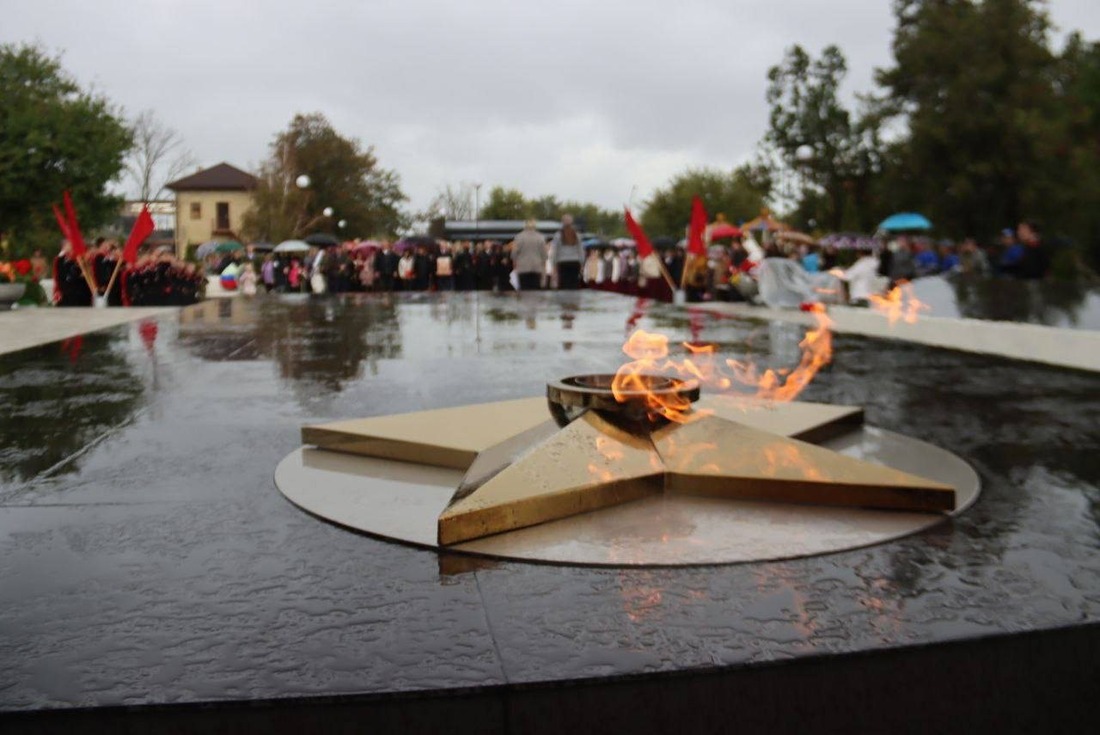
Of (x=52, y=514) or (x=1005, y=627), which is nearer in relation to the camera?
(x=1005, y=627)

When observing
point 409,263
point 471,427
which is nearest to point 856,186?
point 409,263

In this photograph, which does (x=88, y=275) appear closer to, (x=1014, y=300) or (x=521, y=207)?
(x=1014, y=300)

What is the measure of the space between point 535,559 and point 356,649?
0.67m

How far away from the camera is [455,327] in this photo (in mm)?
11039

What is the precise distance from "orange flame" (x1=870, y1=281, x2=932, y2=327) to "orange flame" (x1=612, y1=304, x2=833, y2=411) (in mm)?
1501

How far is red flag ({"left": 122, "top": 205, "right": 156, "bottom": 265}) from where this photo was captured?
17719 millimetres

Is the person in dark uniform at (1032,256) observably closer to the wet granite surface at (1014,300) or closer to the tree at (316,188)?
the wet granite surface at (1014,300)

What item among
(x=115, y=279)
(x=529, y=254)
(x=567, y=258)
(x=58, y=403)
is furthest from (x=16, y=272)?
(x=58, y=403)

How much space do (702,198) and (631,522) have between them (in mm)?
79344

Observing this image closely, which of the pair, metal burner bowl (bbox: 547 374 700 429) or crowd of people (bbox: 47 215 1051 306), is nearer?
metal burner bowl (bbox: 547 374 700 429)

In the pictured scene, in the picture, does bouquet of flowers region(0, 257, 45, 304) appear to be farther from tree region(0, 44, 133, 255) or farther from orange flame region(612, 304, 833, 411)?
orange flame region(612, 304, 833, 411)

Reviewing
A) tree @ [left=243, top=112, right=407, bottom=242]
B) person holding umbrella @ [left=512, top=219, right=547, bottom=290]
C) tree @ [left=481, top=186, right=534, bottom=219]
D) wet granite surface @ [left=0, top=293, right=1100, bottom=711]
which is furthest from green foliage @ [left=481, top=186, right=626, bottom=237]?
wet granite surface @ [left=0, top=293, right=1100, bottom=711]

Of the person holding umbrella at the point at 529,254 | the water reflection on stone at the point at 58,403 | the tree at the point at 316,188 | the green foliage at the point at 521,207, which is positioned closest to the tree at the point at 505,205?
the green foliage at the point at 521,207

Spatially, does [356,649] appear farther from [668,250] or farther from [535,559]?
[668,250]
